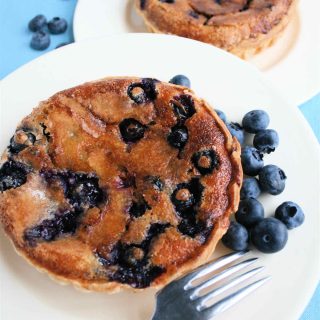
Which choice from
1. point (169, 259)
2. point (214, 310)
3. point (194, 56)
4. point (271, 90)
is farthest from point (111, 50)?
point (214, 310)

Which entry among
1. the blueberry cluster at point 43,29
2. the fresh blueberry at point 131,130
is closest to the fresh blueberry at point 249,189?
the fresh blueberry at point 131,130

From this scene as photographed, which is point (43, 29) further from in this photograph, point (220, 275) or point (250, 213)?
point (220, 275)

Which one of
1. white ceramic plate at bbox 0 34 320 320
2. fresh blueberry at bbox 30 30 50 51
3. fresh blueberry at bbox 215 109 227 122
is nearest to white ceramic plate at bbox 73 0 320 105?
fresh blueberry at bbox 30 30 50 51

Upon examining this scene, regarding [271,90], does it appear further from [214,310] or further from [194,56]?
[214,310]

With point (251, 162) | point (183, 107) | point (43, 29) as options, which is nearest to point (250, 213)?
point (251, 162)

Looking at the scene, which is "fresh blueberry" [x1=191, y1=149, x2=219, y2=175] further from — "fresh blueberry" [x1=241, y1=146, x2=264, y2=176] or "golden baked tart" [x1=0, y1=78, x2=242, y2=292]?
"fresh blueberry" [x1=241, y1=146, x2=264, y2=176]

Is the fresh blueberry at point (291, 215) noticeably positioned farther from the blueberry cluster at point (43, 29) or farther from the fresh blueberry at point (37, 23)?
the fresh blueberry at point (37, 23)
